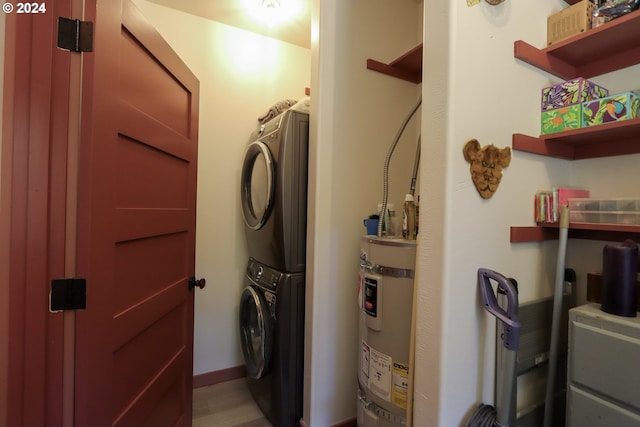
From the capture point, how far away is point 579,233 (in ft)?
4.19

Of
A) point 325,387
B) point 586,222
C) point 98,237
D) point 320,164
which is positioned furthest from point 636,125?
point 98,237

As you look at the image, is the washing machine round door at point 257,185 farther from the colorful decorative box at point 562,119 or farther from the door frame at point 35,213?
the colorful decorative box at point 562,119

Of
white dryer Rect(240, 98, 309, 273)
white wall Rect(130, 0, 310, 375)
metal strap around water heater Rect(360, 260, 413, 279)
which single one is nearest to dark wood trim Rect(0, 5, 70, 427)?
white dryer Rect(240, 98, 309, 273)

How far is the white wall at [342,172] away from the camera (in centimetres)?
145

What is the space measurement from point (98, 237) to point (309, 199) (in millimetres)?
910

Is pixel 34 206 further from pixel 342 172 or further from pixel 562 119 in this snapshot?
pixel 562 119

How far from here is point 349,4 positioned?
1553mm

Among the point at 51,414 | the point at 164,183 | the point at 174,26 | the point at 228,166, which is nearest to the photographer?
the point at 51,414

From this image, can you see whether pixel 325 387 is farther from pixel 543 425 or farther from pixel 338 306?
pixel 543 425

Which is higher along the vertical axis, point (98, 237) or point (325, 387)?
point (98, 237)

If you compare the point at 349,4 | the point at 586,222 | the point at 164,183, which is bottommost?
the point at 586,222

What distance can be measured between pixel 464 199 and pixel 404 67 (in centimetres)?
115

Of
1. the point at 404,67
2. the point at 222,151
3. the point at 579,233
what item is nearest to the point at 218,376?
the point at 222,151

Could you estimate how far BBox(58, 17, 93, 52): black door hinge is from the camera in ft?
2.77
